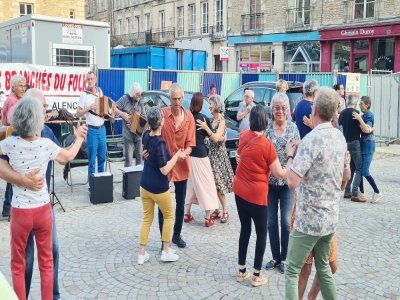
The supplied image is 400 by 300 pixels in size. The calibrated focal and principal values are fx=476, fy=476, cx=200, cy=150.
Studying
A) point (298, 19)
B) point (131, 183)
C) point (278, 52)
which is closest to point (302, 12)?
point (298, 19)

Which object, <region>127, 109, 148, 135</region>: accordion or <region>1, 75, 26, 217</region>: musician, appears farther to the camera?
<region>127, 109, 148, 135</region>: accordion

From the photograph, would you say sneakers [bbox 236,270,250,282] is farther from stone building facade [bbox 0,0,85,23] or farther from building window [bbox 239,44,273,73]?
building window [bbox 239,44,273,73]

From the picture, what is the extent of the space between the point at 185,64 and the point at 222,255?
20.3m

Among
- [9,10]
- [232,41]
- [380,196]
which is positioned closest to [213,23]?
[232,41]

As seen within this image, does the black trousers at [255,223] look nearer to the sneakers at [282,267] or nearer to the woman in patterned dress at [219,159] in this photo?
the sneakers at [282,267]

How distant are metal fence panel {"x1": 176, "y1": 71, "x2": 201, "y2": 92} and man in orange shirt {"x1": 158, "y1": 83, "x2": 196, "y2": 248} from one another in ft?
32.7

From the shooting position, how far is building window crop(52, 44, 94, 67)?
13.2 metres

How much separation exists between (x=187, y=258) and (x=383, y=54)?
2248cm

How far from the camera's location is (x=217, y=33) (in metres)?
35.2

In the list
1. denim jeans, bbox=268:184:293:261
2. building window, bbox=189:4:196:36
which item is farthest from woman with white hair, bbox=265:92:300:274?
building window, bbox=189:4:196:36

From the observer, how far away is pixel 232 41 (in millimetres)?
33844

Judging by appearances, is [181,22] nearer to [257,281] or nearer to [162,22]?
[162,22]

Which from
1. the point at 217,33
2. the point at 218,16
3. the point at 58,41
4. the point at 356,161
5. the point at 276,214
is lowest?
the point at 276,214

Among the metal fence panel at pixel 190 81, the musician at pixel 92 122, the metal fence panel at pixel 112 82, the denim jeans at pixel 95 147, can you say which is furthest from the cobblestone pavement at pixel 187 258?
the metal fence panel at pixel 190 81
